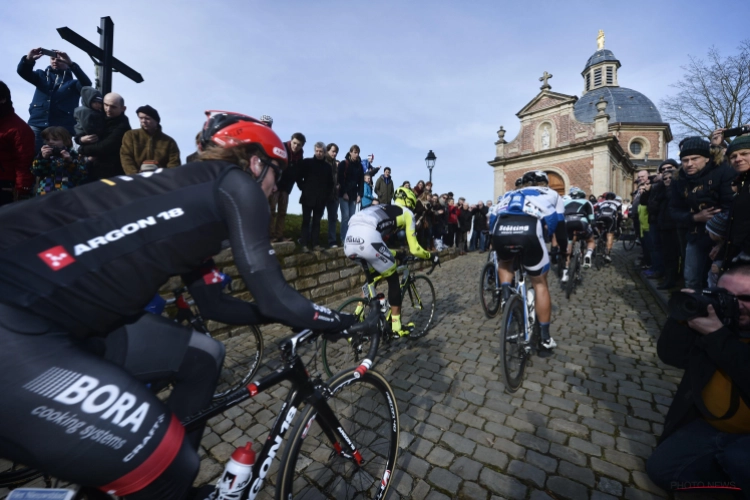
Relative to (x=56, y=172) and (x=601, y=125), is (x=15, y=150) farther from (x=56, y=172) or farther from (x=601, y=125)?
(x=601, y=125)

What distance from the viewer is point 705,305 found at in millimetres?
1794

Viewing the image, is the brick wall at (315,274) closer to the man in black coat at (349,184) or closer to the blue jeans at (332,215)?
the blue jeans at (332,215)

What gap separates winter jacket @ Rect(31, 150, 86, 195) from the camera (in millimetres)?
4262

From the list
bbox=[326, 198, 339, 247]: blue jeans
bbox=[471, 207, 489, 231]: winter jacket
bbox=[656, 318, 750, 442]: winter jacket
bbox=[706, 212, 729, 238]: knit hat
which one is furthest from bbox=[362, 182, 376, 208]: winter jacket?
bbox=[656, 318, 750, 442]: winter jacket

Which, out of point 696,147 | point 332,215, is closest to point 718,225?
point 696,147

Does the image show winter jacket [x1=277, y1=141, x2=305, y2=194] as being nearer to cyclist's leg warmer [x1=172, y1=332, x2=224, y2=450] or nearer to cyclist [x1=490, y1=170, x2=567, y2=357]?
cyclist [x1=490, y1=170, x2=567, y2=357]

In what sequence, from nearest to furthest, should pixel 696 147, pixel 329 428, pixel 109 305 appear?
pixel 109 305, pixel 329 428, pixel 696 147

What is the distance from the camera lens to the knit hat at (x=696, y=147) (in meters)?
4.73

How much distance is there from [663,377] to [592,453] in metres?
1.85

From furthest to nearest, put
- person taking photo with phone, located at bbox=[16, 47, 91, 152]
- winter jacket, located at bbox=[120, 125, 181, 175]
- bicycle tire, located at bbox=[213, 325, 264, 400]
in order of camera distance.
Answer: person taking photo with phone, located at bbox=[16, 47, 91, 152] → winter jacket, located at bbox=[120, 125, 181, 175] → bicycle tire, located at bbox=[213, 325, 264, 400]

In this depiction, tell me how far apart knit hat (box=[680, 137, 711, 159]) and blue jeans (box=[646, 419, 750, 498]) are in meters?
4.38

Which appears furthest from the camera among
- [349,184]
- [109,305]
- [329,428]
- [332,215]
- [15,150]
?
[349,184]

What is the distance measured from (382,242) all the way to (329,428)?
8.30 feet

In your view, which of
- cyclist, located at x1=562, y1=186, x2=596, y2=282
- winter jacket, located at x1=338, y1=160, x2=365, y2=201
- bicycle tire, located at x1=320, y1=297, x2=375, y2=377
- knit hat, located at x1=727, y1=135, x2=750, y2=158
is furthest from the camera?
winter jacket, located at x1=338, y1=160, x2=365, y2=201
